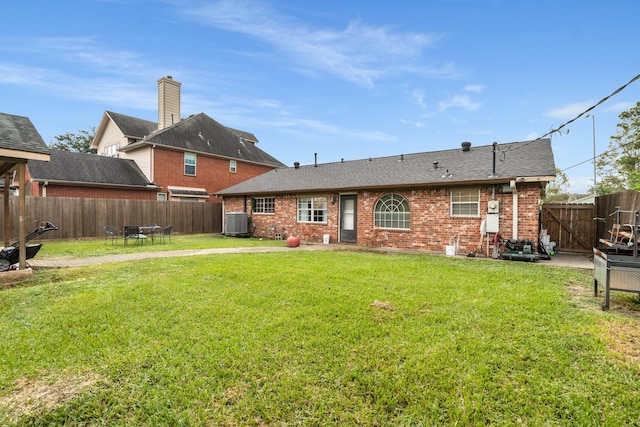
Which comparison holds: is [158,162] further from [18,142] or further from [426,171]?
[426,171]

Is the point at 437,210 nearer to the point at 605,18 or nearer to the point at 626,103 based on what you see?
the point at 605,18

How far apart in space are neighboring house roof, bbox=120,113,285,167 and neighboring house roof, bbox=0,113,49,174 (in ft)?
39.9

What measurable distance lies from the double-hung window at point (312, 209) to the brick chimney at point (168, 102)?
13906 millimetres

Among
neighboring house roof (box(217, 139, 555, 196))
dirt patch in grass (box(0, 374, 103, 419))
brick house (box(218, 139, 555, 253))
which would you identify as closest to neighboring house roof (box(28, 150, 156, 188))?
neighboring house roof (box(217, 139, 555, 196))

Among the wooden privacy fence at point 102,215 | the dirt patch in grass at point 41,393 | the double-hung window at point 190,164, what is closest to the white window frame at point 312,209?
the wooden privacy fence at point 102,215

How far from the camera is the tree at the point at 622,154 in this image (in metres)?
25.8

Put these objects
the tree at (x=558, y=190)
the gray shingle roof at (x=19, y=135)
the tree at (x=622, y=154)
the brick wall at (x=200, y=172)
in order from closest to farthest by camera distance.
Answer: the gray shingle roof at (x=19, y=135), the brick wall at (x=200, y=172), the tree at (x=622, y=154), the tree at (x=558, y=190)

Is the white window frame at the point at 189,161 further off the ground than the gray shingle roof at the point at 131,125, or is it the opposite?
the gray shingle roof at the point at 131,125

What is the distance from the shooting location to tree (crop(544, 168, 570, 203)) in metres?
35.2

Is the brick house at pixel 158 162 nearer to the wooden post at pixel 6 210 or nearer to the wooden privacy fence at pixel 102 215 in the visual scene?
the wooden privacy fence at pixel 102 215

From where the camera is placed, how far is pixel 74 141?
3562 cm

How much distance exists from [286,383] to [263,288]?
2963 mm

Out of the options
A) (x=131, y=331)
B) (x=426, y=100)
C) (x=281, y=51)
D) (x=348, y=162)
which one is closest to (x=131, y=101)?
(x=281, y=51)

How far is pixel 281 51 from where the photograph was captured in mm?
14117
